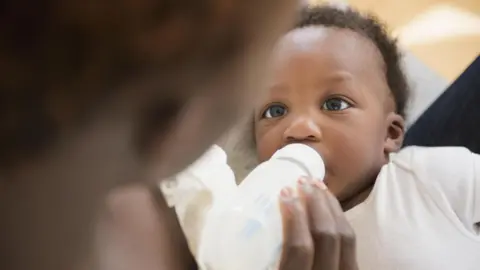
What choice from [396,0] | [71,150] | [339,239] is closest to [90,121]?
[71,150]

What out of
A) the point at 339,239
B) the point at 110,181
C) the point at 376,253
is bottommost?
the point at 376,253

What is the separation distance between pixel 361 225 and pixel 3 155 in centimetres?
74

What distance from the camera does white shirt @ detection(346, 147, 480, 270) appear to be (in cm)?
84

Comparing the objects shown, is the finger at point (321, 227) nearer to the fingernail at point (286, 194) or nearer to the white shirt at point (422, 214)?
the fingernail at point (286, 194)

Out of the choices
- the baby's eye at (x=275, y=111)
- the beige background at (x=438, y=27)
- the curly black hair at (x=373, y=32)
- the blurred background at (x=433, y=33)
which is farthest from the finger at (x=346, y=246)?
the beige background at (x=438, y=27)

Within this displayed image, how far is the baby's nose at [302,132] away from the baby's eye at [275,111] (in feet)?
0.23

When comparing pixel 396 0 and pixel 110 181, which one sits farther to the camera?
pixel 396 0

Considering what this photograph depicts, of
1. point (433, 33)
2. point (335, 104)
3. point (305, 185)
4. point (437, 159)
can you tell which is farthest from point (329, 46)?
point (433, 33)

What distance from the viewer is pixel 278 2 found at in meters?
0.20

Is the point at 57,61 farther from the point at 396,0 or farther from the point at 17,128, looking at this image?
the point at 396,0

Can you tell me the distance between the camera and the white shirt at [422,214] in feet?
2.76

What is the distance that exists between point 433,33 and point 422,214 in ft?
3.01

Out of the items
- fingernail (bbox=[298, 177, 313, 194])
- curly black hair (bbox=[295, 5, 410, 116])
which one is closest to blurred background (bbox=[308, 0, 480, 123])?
curly black hair (bbox=[295, 5, 410, 116])

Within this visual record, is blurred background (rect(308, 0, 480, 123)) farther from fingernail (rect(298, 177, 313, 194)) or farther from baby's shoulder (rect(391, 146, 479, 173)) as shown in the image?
fingernail (rect(298, 177, 313, 194))
